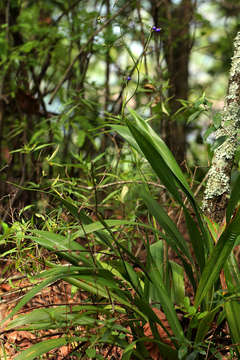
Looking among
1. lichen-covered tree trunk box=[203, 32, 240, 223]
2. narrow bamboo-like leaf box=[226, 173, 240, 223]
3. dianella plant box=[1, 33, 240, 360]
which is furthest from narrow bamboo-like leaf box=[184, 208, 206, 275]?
lichen-covered tree trunk box=[203, 32, 240, 223]

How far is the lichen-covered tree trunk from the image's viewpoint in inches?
61.9

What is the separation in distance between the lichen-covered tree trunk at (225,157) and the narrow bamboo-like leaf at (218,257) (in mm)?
355

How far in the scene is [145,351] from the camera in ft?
4.12

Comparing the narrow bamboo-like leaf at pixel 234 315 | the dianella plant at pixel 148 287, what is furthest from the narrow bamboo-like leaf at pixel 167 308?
the narrow bamboo-like leaf at pixel 234 315

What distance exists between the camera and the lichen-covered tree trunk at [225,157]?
1572mm

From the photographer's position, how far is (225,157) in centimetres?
158

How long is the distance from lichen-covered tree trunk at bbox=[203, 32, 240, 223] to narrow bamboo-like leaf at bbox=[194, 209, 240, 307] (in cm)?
36

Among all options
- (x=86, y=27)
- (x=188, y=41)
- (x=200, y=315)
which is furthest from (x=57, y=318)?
(x=188, y=41)

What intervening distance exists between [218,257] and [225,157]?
47 cm

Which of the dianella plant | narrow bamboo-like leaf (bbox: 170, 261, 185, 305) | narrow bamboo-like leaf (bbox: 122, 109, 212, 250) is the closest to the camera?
the dianella plant

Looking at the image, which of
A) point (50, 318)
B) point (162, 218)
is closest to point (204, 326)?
point (162, 218)

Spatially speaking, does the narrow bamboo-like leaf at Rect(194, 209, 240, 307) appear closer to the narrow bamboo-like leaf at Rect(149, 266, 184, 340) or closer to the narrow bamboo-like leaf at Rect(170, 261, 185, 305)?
the narrow bamboo-like leaf at Rect(149, 266, 184, 340)

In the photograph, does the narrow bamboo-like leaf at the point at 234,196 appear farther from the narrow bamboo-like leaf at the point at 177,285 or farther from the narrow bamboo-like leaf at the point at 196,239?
the narrow bamboo-like leaf at the point at 177,285

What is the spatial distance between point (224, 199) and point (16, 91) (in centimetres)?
191
